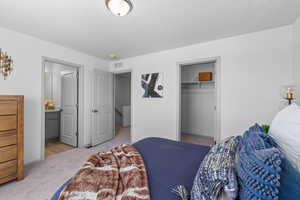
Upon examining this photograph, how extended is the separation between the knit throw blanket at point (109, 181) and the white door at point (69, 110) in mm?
2784

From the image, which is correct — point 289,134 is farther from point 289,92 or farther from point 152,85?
point 152,85

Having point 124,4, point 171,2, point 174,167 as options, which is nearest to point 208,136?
point 174,167

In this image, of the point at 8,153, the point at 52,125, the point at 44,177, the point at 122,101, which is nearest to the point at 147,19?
the point at 8,153

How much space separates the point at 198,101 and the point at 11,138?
4472 millimetres

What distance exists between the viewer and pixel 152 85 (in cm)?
345

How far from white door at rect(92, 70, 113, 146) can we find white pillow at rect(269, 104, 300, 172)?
11.7 ft

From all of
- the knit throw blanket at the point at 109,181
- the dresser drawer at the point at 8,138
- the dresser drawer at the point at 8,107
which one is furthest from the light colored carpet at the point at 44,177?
the knit throw blanket at the point at 109,181

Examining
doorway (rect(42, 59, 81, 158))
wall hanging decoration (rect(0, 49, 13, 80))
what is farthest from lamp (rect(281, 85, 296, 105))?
wall hanging decoration (rect(0, 49, 13, 80))

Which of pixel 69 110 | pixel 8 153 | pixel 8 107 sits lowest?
pixel 8 153

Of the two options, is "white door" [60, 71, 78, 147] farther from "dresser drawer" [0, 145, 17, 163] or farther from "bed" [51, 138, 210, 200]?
"bed" [51, 138, 210, 200]

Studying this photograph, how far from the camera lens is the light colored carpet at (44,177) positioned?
1.75 metres

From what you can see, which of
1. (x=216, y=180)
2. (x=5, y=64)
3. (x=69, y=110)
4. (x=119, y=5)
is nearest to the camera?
(x=216, y=180)

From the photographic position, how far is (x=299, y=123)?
96cm

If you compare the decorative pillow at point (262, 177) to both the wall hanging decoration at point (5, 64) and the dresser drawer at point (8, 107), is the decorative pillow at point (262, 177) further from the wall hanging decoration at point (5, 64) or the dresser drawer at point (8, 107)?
the wall hanging decoration at point (5, 64)
